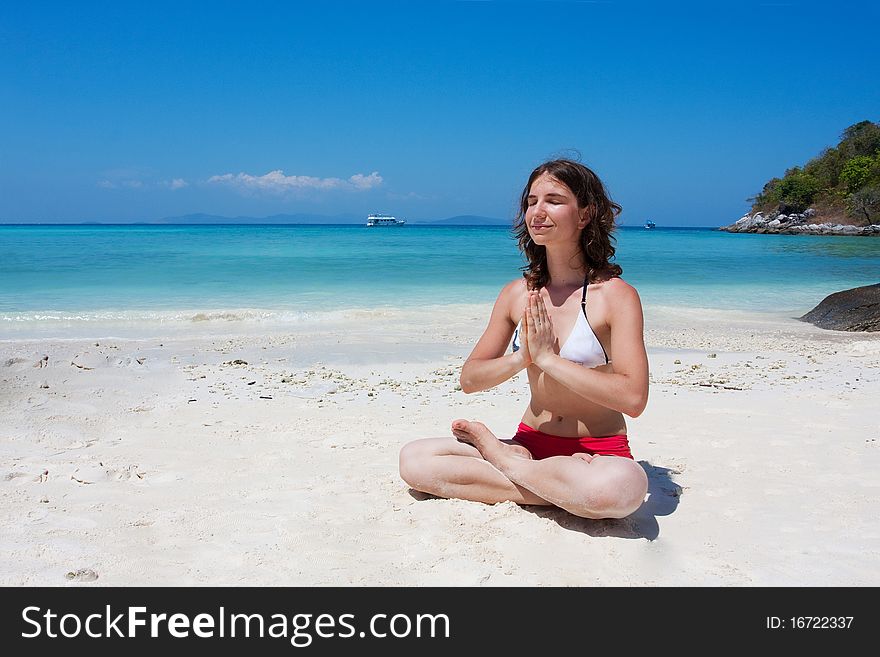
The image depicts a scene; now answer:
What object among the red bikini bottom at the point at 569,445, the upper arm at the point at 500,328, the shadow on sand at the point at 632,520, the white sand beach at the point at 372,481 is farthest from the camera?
the upper arm at the point at 500,328

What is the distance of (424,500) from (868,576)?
2.05 meters

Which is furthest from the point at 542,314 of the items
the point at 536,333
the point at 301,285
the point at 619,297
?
the point at 301,285

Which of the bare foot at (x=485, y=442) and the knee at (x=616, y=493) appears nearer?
the knee at (x=616, y=493)

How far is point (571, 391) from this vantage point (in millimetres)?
3689

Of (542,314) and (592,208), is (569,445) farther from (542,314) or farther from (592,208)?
(592,208)

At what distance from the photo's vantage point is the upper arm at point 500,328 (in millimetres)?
3908

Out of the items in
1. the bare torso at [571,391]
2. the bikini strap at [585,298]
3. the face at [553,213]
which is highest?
the face at [553,213]

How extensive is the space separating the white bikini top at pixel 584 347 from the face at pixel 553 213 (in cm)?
43

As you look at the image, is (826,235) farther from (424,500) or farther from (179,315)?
(424,500)

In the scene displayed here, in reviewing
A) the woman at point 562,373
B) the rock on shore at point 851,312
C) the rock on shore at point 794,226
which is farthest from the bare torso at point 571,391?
the rock on shore at point 794,226

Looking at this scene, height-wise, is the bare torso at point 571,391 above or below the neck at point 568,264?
below

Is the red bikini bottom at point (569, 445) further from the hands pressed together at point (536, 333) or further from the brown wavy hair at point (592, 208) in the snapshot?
the brown wavy hair at point (592, 208)

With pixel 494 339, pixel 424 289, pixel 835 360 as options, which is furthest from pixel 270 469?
pixel 424 289

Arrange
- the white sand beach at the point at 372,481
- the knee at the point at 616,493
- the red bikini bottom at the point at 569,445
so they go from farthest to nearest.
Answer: the red bikini bottom at the point at 569,445
the knee at the point at 616,493
the white sand beach at the point at 372,481
